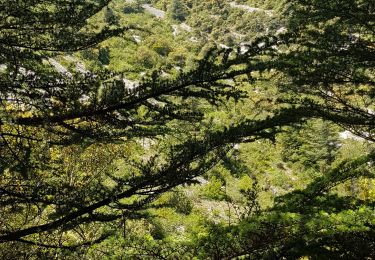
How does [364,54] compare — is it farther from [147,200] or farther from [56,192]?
[56,192]

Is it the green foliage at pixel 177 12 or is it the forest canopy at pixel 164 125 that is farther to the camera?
the green foliage at pixel 177 12

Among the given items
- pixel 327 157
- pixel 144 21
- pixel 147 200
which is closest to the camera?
pixel 147 200

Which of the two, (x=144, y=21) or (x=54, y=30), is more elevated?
(x=54, y=30)

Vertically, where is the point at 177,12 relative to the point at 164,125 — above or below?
below

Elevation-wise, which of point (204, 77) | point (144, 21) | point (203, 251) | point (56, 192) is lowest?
point (144, 21)

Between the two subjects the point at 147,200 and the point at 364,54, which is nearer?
the point at 147,200

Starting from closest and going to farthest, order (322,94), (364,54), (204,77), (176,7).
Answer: (204,77)
(364,54)
(322,94)
(176,7)

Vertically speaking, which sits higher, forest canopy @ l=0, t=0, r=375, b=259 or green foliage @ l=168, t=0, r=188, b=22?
forest canopy @ l=0, t=0, r=375, b=259

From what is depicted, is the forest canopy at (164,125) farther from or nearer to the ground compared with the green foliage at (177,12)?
farther from the ground

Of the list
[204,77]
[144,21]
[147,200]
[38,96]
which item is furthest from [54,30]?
[144,21]

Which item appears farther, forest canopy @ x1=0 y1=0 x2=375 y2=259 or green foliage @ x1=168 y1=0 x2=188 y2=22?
green foliage @ x1=168 y1=0 x2=188 y2=22

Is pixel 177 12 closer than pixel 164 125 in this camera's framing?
No

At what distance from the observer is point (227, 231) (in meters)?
4.79

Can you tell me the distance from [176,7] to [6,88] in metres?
92.8
